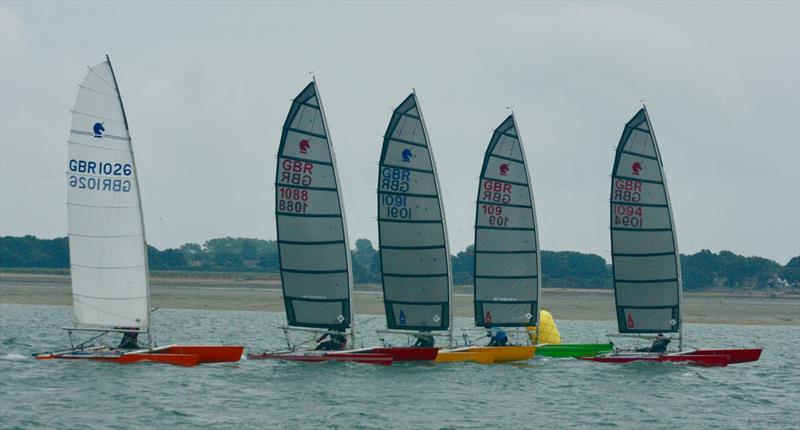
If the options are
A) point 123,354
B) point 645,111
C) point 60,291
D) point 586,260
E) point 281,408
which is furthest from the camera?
point 586,260

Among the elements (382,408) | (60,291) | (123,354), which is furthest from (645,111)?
(60,291)

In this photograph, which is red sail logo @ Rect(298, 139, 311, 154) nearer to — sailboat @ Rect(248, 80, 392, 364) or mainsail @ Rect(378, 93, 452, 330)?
sailboat @ Rect(248, 80, 392, 364)

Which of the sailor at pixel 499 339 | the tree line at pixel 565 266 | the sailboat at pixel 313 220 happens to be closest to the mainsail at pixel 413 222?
the sailor at pixel 499 339

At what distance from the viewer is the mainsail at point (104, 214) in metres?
35.7

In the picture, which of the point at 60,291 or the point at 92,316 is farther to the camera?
the point at 60,291

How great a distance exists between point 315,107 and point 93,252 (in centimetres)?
848

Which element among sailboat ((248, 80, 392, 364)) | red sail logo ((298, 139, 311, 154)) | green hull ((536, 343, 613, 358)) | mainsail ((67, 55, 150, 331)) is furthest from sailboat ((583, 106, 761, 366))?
mainsail ((67, 55, 150, 331))

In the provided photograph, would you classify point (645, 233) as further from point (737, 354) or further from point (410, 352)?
point (410, 352)

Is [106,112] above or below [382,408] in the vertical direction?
above

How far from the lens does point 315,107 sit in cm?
3947

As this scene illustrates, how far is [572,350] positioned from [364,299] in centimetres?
4940

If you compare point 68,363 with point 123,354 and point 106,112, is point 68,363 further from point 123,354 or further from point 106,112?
point 106,112

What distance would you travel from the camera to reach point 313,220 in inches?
1553

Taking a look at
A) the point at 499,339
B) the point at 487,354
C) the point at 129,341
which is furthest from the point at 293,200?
the point at 499,339
